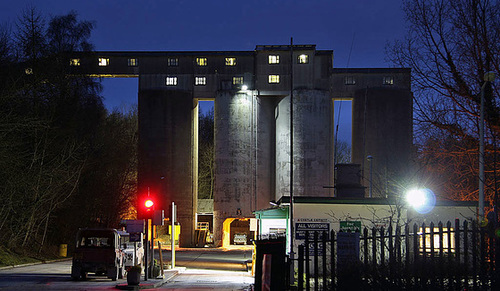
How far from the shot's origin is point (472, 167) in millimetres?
22359

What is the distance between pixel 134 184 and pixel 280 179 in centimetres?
1621

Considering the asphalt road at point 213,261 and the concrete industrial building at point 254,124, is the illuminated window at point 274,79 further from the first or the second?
the asphalt road at point 213,261

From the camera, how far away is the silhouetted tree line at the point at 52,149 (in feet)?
110

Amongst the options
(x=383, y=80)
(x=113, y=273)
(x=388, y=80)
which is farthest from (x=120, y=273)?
(x=388, y=80)

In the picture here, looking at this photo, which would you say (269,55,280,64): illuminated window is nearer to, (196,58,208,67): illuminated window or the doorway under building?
(196,58,208,67): illuminated window

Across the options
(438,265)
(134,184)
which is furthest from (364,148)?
(438,265)

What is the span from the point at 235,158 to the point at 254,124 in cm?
426

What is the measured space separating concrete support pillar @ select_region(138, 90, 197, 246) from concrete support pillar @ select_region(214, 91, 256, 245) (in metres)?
3.44

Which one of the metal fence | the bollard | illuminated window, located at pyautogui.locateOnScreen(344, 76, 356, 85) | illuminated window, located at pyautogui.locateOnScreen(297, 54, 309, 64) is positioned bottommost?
the bollard

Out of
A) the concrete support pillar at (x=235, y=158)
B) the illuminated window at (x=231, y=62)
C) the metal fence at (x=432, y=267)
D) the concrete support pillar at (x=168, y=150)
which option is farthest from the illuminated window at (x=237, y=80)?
the metal fence at (x=432, y=267)

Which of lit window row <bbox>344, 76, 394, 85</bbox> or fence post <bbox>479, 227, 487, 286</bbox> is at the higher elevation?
lit window row <bbox>344, 76, 394, 85</bbox>

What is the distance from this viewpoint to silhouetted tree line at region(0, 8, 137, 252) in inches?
1315

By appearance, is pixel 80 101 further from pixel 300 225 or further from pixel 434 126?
pixel 434 126

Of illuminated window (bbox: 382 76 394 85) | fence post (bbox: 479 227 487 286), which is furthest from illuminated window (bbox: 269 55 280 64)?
fence post (bbox: 479 227 487 286)
